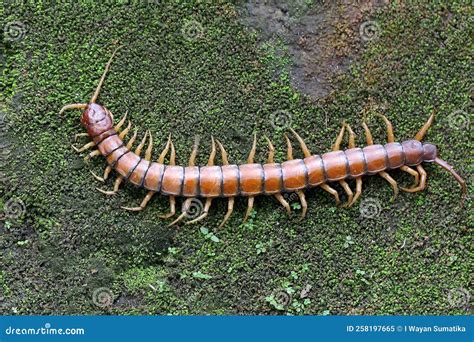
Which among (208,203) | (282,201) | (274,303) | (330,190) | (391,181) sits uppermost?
(391,181)

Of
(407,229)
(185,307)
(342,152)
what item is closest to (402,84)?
(342,152)

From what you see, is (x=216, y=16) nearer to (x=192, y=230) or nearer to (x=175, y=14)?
(x=175, y=14)

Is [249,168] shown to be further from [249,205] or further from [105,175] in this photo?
[105,175]

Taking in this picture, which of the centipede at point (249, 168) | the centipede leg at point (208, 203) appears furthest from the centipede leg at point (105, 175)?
the centipede leg at point (208, 203)

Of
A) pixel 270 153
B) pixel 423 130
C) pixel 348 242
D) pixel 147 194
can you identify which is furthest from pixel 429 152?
pixel 147 194

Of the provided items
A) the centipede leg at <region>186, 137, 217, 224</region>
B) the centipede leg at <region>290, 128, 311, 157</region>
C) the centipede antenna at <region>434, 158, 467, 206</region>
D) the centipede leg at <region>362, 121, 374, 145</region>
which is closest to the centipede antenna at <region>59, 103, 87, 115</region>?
the centipede leg at <region>186, 137, 217, 224</region>

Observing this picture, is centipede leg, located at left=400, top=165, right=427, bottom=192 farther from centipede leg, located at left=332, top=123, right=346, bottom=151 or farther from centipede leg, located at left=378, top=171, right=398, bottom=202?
centipede leg, located at left=332, top=123, right=346, bottom=151

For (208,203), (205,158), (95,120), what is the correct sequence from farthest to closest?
(205,158) < (208,203) < (95,120)
